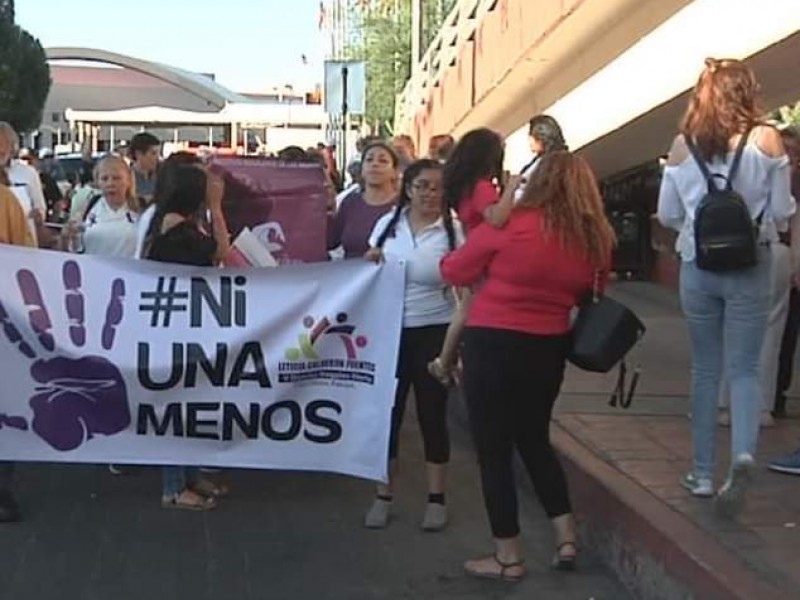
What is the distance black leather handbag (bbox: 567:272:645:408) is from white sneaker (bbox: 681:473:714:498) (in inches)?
35.7

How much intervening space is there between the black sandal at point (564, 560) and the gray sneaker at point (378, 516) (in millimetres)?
1039

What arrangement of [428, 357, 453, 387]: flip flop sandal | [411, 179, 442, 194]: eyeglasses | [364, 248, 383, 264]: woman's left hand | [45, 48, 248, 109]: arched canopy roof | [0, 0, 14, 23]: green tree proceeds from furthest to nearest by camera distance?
1. [45, 48, 248, 109]: arched canopy roof
2. [0, 0, 14, 23]: green tree
3. [364, 248, 383, 264]: woman's left hand
4. [411, 179, 442, 194]: eyeglasses
5. [428, 357, 453, 387]: flip flop sandal

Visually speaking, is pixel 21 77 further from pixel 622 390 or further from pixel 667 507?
pixel 667 507

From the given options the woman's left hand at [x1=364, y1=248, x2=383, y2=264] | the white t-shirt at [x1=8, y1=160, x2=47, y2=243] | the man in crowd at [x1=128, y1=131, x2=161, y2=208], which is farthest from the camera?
the man in crowd at [x1=128, y1=131, x2=161, y2=208]

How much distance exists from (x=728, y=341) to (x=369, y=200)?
2.40 meters

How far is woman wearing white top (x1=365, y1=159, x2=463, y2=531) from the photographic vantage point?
22.3ft

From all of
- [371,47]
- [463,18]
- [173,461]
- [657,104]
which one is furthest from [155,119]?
[173,461]

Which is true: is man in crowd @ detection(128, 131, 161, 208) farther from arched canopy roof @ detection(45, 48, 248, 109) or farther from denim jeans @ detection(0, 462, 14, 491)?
arched canopy roof @ detection(45, 48, 248, 109)

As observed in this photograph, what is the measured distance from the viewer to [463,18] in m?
20.3

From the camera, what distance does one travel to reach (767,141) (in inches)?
242

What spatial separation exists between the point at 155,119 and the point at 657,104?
2364 inches

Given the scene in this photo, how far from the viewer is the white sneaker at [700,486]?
6434mm

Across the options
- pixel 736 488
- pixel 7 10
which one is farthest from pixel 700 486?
pixel 7 10

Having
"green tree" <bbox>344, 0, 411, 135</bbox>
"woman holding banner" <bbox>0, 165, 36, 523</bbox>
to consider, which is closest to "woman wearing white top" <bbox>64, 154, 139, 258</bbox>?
"woman holding banner" <bbox>0, 165, 36, 523</bbox>
